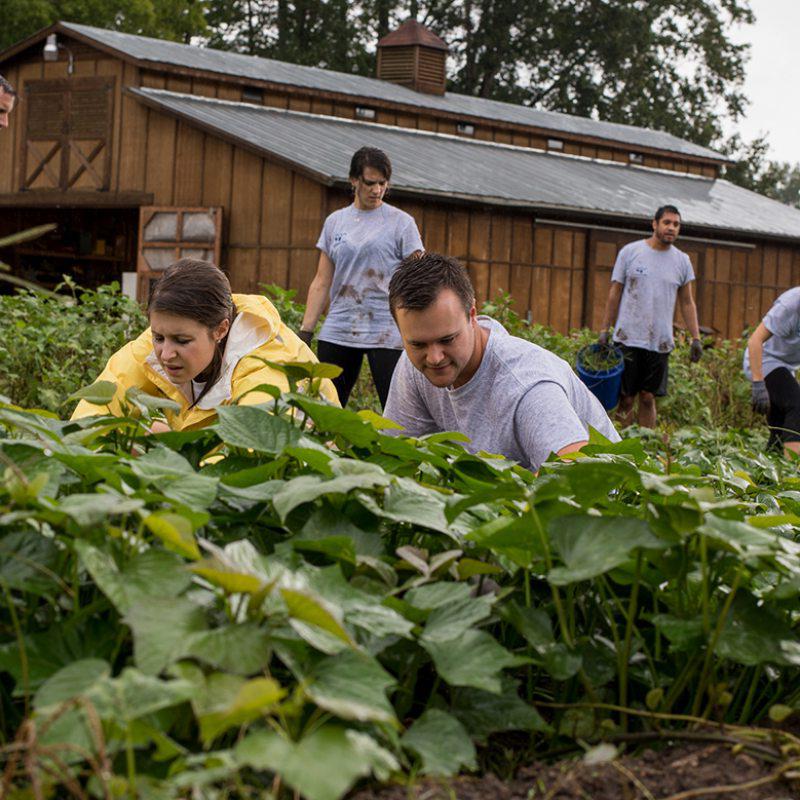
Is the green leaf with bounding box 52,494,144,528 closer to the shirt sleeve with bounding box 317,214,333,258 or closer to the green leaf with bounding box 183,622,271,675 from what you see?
the green leaf with bounding box 183,622,271,675

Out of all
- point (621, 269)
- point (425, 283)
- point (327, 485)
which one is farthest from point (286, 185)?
point (327, 485)

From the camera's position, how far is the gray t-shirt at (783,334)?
23.6 feet

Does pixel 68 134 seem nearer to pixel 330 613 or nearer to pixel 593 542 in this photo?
pixel 593 542

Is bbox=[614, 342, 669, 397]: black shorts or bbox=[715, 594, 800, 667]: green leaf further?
bbox=[614, 342, 669, 397]: black shorts

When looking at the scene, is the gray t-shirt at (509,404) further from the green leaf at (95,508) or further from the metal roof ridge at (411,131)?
the metal roof ridge at (411,131)

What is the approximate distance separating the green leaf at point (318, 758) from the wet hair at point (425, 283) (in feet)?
7.33

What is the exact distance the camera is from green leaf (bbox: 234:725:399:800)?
1112mm

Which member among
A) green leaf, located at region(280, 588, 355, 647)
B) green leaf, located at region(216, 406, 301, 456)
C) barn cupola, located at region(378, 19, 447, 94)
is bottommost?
green leaf, located at region(280, 588, 355, 647)

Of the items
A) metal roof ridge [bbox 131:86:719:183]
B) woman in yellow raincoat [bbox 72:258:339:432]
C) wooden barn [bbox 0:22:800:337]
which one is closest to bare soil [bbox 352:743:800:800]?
woman in yellow raincoat [bbox 72:258:339:432]

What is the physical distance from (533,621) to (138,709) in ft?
1.76

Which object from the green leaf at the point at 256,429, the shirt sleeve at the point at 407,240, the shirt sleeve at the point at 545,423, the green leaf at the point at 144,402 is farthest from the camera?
the shirt sleeve at the point at 407,240

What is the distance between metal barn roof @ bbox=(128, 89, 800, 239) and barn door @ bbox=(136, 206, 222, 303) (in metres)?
1.31

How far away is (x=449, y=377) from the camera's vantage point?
3473 millimetres

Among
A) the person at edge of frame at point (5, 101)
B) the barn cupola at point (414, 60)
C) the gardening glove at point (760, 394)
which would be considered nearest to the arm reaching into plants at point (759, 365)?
the gardening glove at point (760, 394)
